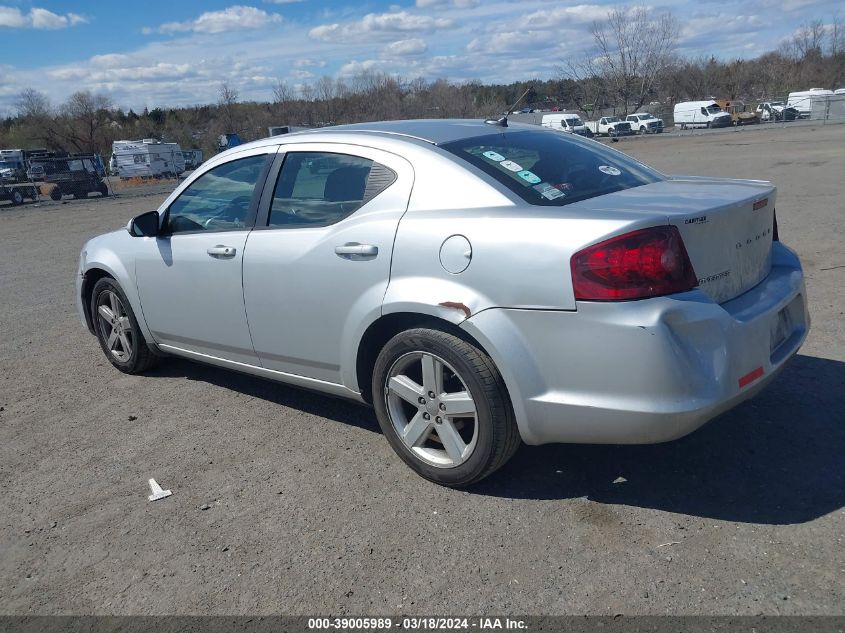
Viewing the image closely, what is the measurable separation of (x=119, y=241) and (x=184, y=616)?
10.6 feet

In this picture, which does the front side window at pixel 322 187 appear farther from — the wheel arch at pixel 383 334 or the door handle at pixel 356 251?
the wheel arch at pixel 383 334

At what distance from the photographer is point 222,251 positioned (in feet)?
14.3

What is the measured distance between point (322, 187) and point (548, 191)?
4.13ft

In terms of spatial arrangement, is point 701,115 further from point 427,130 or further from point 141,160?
point 427,130

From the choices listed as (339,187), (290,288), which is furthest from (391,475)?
(339,187)

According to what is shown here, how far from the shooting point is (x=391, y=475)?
3.77m

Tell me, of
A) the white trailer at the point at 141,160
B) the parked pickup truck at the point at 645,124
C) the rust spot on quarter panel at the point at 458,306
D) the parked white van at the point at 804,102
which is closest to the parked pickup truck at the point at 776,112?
the parked white van at the point at 804,102

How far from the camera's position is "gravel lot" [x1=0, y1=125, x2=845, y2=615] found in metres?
2.81

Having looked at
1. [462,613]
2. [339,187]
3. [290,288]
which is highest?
[339,187]

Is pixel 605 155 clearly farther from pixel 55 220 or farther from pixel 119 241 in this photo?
pixel 55 220

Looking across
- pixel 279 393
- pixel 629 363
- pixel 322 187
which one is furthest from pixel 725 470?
pixel 279 393

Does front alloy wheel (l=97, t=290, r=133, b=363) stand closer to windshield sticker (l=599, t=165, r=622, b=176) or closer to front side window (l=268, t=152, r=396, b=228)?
front side window (l=268, t=152, r=396, b=228)

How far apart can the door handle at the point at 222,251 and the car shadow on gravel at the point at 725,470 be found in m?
1.96

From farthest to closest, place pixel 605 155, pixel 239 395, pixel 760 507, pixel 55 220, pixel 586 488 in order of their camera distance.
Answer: pixel 55 220 → pixel 239 395 → pixel 605 155 → pixel 586 488 → pixel 760 507
